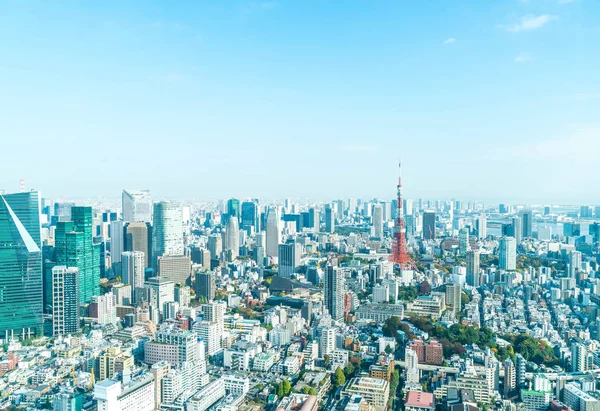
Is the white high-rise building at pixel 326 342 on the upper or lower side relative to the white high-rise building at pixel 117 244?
lower

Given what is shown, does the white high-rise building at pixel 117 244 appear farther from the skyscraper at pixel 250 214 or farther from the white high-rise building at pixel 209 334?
the skyscraper at pixel 250 214

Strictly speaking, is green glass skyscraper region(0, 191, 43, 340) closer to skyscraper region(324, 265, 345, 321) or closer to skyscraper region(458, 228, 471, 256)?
skyscraper region(324, 265, 345, 321)

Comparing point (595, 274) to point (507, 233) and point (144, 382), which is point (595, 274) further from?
point (144, 382)

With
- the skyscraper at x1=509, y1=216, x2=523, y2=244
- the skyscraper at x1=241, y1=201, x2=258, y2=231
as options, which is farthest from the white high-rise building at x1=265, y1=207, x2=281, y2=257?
the skyscraper at x1=509, y1=216, x2=523, y2=244

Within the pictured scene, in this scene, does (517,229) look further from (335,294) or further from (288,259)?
(335,294)

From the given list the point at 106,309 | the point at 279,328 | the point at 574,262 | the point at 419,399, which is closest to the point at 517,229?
the point at 574,262

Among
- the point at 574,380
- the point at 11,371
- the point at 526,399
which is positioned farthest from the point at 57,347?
the point at 574,380

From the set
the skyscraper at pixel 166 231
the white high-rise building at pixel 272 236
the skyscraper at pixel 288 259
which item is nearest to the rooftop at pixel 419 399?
the skyscraper at pixel 288 259
